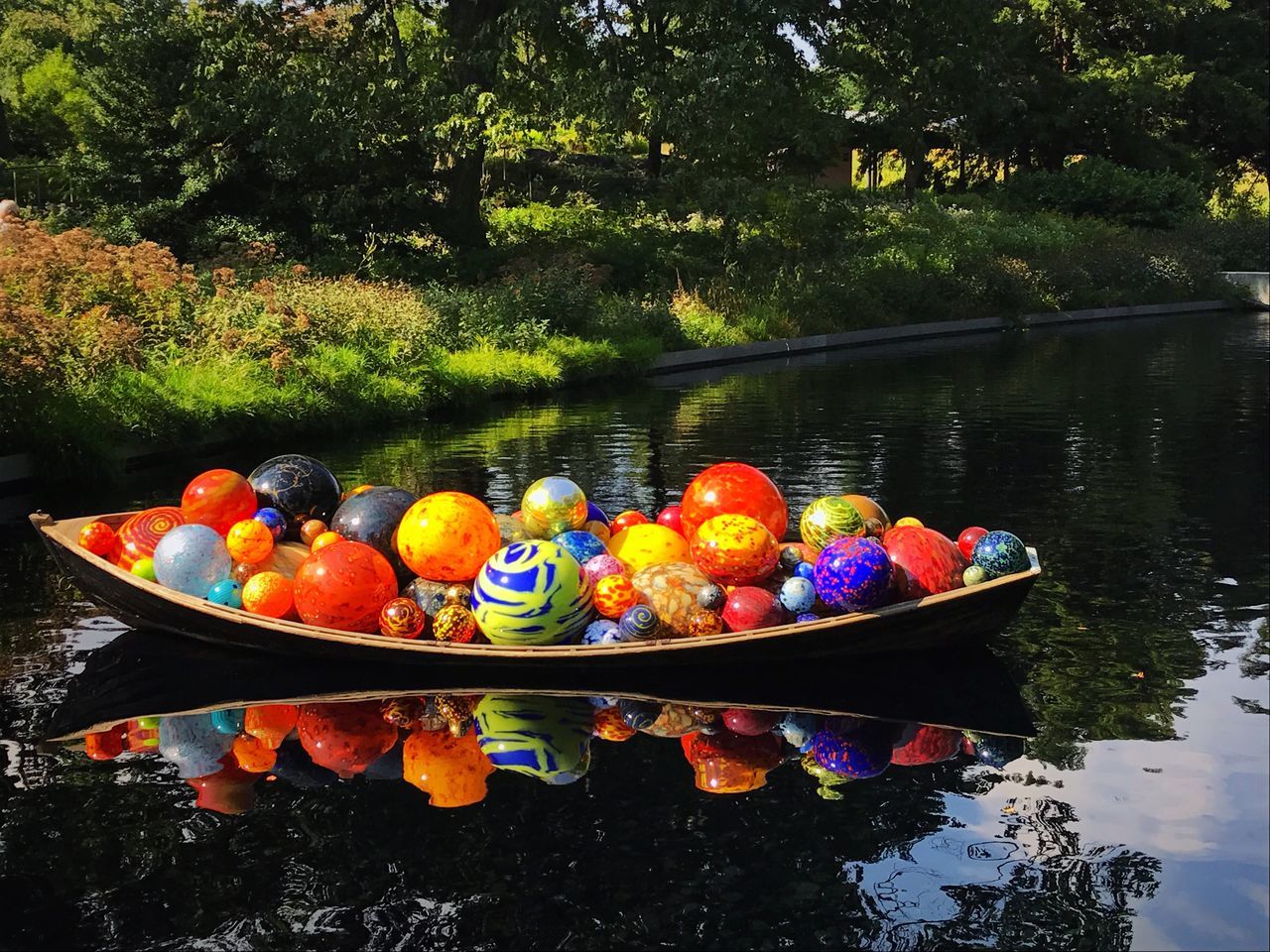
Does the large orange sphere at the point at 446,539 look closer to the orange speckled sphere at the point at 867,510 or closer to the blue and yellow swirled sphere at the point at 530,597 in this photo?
the blue and yellow swirled sphere at the point at 530,597

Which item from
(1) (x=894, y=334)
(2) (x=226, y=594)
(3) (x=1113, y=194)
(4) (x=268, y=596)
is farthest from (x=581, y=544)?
(3) (x=1113, y=194)

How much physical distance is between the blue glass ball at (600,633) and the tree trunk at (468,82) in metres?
21.1

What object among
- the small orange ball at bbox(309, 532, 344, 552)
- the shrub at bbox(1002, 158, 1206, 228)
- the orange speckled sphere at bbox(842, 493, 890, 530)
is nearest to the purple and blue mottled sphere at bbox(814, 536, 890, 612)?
the orange speckled sphere at bbox(842, 493, 890, 530)

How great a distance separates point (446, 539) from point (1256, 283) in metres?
38.8

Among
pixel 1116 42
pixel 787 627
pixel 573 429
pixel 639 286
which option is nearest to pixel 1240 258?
pixel 1116 42

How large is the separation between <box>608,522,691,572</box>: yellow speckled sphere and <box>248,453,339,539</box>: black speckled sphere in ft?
6.65

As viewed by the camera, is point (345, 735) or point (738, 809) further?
point (345, 735)

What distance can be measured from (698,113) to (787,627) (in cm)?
2123

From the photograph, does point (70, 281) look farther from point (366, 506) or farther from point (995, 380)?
point (995, 380)

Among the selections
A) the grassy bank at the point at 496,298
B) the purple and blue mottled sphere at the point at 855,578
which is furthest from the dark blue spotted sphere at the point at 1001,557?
the grassy bank at the point at 496,298

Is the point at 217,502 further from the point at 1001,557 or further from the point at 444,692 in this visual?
the point at 1001,557

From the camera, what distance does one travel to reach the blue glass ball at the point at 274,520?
8.68 metres

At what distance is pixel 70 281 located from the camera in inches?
658

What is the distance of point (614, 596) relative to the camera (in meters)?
7.62
